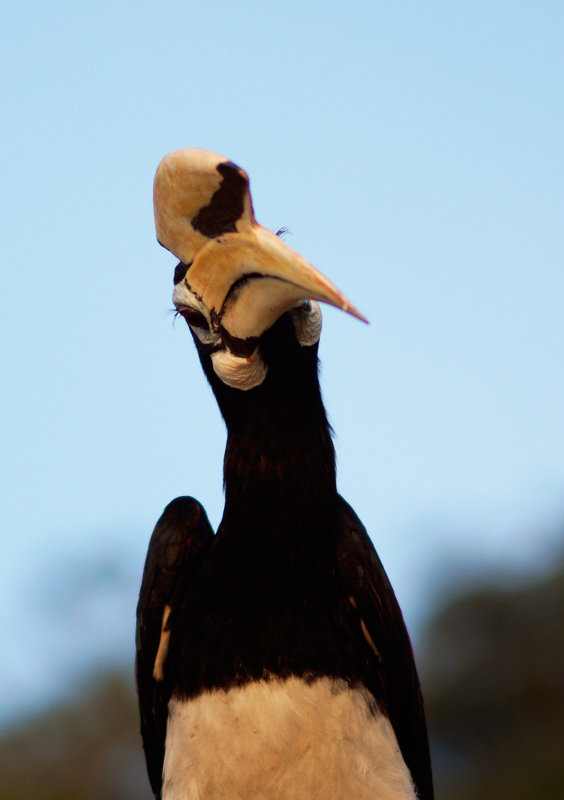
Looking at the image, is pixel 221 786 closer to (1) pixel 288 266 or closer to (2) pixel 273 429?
(2) pixel 273 429

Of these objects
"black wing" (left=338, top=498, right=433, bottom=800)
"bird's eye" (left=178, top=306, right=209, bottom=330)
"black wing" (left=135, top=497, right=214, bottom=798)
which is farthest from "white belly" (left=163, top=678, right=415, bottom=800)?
"bird's eye" (left=178, top=306, right=209, bottom=330)

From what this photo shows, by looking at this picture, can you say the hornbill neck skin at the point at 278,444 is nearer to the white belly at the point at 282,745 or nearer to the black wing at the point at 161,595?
the black wing at the point at 161,595

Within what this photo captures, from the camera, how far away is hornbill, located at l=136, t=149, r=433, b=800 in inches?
188

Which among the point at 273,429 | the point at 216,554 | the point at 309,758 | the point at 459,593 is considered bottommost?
the point at 309,758

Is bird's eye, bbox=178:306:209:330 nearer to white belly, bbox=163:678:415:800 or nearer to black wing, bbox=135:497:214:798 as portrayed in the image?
black wing, bbox=135:497:214:798

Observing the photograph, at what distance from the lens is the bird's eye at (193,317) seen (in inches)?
195

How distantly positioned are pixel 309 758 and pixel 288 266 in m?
1.99

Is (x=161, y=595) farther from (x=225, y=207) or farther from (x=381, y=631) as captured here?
(x=225, y=207)

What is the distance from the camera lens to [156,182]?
4754 mm

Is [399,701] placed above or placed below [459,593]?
below

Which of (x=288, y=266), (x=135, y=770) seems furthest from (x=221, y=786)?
(x=135, y=770)

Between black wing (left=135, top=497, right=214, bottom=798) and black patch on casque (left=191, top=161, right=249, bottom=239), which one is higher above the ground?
black patch on casque (left=191, top=161, right=249, bottom=239)

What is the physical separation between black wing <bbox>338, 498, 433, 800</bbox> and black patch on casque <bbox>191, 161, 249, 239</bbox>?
4.82 ft

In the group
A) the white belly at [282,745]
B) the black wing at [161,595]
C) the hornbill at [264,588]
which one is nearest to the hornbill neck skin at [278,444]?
the hornbill at [264,588]
